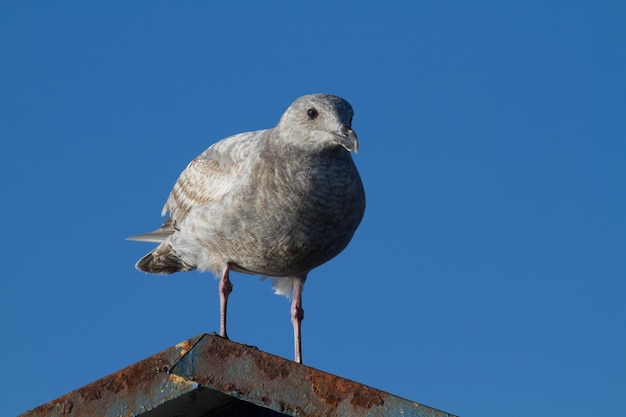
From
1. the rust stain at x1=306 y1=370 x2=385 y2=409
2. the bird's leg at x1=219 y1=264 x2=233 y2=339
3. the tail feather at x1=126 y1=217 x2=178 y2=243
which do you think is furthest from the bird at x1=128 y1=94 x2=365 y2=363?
the rust stain at x1=306 y1=370 x2=385 y2=409

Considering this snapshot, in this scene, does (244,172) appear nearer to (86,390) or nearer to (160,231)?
(160,231)

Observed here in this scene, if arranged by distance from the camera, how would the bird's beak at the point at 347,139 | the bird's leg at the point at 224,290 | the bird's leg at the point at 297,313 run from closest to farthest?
1. the bird's beak at the point at 347,139
2. the bird's leg at the point at 224,290
3. the bird's leg at the point at 297,313

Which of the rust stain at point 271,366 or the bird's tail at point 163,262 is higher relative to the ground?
the bird's tail at point 163,262

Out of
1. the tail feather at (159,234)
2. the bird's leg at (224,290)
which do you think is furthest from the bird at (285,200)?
the tail feather at (159,234)

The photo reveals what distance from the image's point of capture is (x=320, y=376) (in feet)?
16.9

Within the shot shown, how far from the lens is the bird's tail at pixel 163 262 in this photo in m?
9.95

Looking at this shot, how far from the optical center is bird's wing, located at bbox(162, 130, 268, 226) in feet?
28.6

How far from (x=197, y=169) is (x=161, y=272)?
1.62 m

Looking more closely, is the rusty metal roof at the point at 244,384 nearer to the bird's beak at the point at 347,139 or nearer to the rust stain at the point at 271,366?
the rust stain at the point at 271,366

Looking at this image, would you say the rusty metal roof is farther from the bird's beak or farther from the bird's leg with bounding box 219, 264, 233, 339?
the bird's leg with bounding box 219, 264, 233, 339

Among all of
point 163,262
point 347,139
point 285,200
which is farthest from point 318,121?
→ point 163,262

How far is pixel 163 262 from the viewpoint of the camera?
403 inches

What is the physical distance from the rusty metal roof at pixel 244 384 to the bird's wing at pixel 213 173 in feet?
11.6

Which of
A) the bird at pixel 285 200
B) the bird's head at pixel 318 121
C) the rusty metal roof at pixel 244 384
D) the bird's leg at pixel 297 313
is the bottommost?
the rusty metal roof at pixel 244 384
